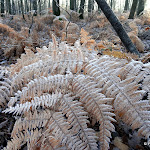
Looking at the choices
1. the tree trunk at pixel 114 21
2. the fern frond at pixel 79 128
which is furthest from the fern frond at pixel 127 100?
the tree trunk at pixel 114 21

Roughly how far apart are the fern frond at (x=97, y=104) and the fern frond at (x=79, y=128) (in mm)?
67

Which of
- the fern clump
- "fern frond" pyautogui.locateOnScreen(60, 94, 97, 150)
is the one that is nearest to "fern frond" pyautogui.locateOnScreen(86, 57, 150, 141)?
the fern clump

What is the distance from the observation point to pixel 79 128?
0.97 metres

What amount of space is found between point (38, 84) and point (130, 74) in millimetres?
712

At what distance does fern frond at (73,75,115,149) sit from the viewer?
0.91 meters

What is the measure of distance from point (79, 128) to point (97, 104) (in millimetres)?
212

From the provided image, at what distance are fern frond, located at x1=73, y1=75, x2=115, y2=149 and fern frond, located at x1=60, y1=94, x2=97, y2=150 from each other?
7cm

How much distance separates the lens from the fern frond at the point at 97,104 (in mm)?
908

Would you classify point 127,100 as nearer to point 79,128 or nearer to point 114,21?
point 79,128

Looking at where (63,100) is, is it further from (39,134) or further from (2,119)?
(2,119)

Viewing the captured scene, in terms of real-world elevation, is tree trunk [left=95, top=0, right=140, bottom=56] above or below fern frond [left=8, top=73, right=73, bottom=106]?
above

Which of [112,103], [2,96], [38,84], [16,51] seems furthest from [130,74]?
Result: [16,51]

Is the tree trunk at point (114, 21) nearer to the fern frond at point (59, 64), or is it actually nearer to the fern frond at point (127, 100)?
the fern frond at point (59, 64)

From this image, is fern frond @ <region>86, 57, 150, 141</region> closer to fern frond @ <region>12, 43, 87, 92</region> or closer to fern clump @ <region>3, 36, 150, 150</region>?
fern clump @ <region>3, 36, 150, 150</region>
